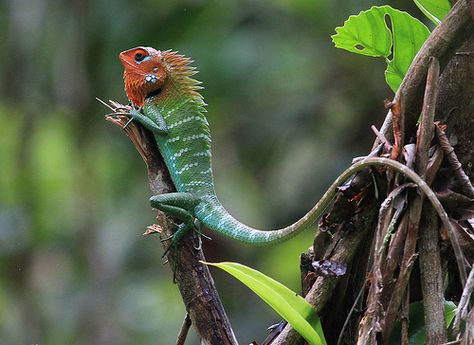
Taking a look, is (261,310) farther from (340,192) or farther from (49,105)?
(340,192)

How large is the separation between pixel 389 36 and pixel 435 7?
0.17 metres

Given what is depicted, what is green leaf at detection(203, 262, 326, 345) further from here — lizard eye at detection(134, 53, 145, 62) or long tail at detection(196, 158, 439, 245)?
lizard eye at detection(134, 53, 145, 62)

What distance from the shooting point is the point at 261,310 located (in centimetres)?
631

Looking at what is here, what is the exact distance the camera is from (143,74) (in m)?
4.00

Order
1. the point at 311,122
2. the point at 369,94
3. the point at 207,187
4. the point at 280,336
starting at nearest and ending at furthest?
the point at 280,336
the point at 207,187
the point at 369,94
the point at 311,122

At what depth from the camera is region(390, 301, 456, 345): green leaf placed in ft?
7.12

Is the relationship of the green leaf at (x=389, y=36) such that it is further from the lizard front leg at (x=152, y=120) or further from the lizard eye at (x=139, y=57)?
the lizard eye at (x=139, y=57)

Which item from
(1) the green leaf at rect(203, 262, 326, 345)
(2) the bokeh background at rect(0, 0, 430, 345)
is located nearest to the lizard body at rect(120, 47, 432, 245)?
(1) the green leaf at rect(203, 262, 326, 345)

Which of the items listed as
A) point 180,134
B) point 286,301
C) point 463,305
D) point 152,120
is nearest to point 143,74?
point 152,120

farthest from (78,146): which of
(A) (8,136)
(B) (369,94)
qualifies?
(B) (369,94)

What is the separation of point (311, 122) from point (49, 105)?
228 centimetres

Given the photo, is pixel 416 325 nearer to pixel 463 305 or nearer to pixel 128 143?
pixel 463 305

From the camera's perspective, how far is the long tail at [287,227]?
203 centimetres

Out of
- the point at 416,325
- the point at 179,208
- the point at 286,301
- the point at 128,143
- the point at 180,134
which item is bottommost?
the point at 416,325
